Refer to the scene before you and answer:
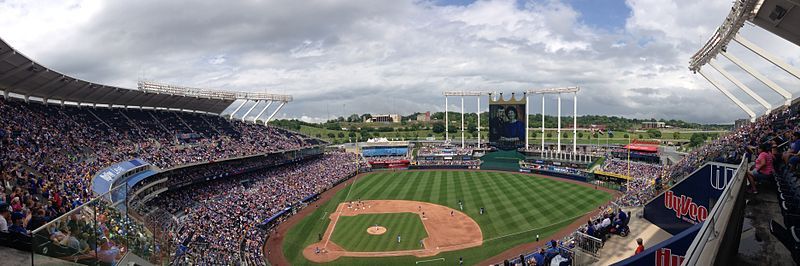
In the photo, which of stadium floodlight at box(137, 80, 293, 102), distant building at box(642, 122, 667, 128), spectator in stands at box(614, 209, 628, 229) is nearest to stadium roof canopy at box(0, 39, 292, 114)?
stadium floodlight at box(137, 80, 293, 102)

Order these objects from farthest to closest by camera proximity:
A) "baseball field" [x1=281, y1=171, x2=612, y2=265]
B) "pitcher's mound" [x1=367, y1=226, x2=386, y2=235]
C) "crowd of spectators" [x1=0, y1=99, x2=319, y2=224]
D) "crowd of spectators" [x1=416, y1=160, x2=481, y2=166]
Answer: "crowd of spectators" [x1=416, y1=160, x2=481, y2=166] < "pitcher's mound" [x1=367, y1=226, x2=386, y2=235] < "baseball field" [x1=281, y1=171, x2=612, y2=265] < "crowd of spectators" [x1=0, y1=99, x2=319, y2=224]

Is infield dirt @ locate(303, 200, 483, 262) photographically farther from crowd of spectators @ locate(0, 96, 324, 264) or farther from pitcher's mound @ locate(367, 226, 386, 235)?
crowd of spectators @ locate(0, 96, 324, 264)

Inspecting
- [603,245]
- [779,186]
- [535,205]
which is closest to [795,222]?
[779,186]

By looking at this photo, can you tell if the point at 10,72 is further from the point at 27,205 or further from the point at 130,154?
the point at 27,205

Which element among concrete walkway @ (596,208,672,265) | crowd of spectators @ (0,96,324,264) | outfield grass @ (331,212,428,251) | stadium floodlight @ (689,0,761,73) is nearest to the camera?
crowd of spectators @ (0,96,324,264)

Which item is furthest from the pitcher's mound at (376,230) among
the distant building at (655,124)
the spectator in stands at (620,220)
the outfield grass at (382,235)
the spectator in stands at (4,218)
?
the distant building at (655,124)

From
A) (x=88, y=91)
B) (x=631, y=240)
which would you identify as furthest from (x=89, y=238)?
(x=88, y=91)

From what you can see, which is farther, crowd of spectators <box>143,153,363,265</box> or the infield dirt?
the infield dirt
